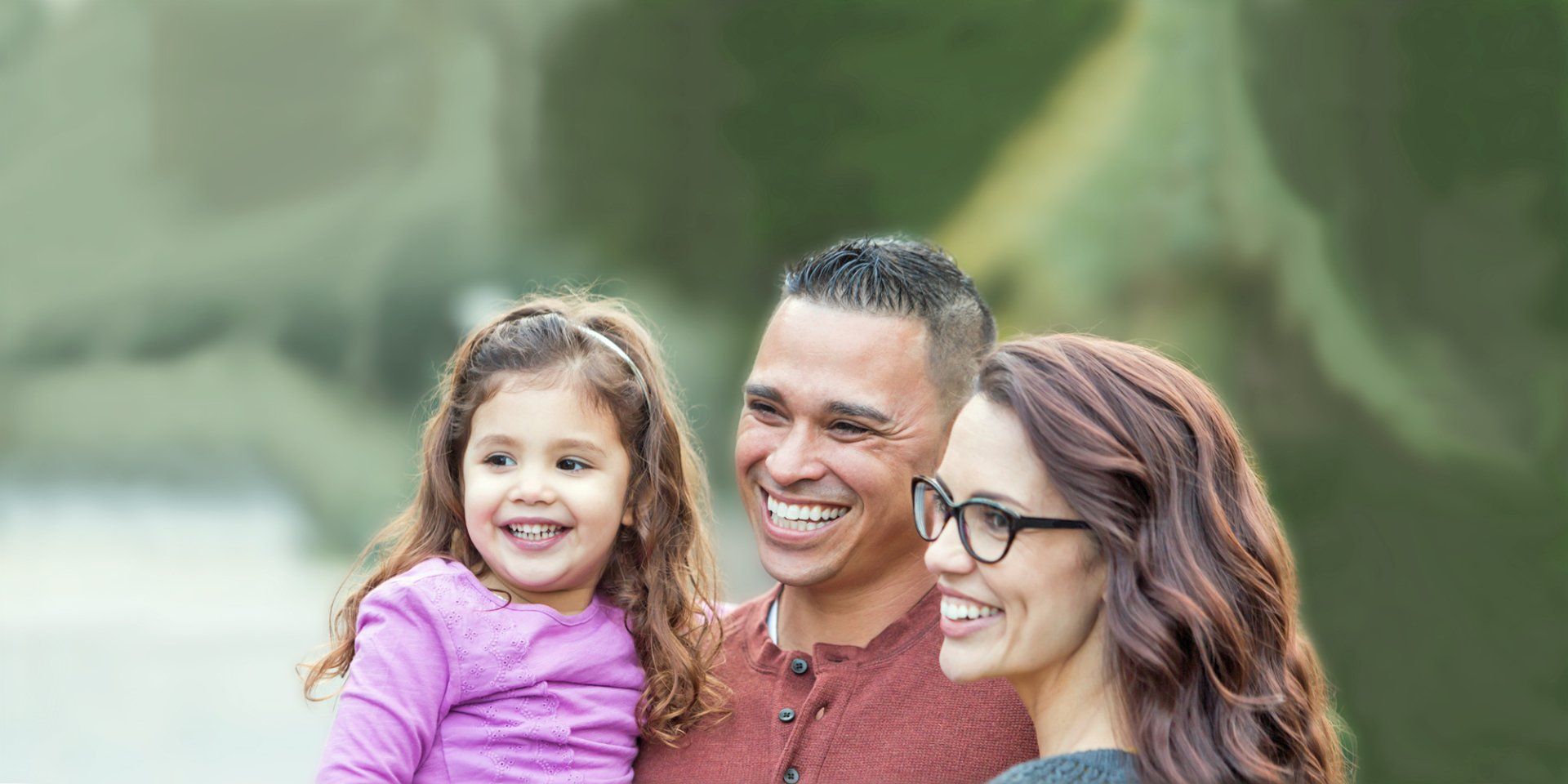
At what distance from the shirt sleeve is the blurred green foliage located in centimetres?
309

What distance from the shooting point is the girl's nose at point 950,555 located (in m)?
2.01

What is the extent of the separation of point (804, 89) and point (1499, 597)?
3.18m

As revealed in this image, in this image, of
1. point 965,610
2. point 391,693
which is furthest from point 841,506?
point 391,693

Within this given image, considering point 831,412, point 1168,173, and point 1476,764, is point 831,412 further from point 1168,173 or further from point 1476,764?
point 1476,764

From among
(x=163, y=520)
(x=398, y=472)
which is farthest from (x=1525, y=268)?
(x=163, y=520)

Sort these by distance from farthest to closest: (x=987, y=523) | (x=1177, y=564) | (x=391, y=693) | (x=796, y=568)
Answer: (x=796, y=568), (x=391, y=693), (x=987, y=523), (x=1177, y=564)

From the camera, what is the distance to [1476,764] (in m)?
5.11

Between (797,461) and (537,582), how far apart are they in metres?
0.56

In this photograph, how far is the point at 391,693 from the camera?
89.7 inches

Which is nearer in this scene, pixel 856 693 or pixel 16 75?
pixel 856 693

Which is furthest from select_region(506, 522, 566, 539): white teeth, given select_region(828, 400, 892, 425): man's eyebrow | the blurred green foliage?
the blurred green foliage

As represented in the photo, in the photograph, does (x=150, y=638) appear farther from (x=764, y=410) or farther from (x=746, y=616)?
(x=764, y=410)

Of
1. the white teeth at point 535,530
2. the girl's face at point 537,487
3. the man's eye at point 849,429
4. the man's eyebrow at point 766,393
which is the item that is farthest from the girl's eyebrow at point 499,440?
the man's eye at point 849,429

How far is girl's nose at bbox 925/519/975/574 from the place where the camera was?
2.01 metres
